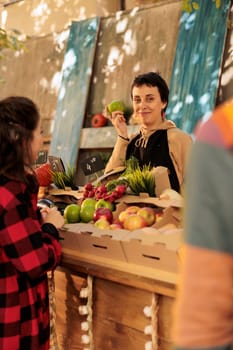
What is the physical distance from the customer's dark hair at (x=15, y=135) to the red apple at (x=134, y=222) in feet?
1.41

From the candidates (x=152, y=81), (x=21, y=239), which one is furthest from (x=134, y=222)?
(x=152, y=81)

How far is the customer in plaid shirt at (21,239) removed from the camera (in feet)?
5.34

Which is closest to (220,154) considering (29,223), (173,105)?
(29,223)

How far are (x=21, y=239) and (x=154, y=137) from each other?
1.31 m

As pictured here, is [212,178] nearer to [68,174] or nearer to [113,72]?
[68,174]

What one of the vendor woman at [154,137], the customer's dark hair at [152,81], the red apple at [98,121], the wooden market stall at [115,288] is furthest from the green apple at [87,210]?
the red apple at [98,121]

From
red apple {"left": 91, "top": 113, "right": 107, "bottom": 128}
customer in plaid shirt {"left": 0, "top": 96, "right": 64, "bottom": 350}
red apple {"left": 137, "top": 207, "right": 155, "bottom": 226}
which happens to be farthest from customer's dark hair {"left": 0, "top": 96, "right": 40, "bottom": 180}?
red apple {"left": 91, "top": 113, "right": 107, "bottom": 128}

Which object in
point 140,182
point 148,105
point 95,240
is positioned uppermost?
point 148,105

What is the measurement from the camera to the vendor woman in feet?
8.73

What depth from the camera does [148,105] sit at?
2.72 m

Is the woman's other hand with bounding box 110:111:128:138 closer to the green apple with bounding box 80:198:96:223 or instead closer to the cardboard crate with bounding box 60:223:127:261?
the green apple with bounding box 80:198:96:223

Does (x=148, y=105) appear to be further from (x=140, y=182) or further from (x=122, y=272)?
(x=122, y=272)

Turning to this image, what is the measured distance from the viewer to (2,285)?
5.56 ft

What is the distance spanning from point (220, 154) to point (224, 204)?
7 cm
